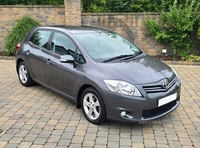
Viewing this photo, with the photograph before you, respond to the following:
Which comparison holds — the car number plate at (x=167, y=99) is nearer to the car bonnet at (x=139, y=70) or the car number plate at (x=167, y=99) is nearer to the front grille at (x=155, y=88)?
the front grille at (x=155, y=88)

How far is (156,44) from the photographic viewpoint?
8.64 metres

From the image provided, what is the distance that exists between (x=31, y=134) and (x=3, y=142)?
41 centimetres

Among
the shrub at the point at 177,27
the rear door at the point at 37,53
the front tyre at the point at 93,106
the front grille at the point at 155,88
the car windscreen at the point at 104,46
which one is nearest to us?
the front grille at the point at 155,88

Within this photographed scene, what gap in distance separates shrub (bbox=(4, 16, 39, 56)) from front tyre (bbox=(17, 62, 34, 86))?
304cm

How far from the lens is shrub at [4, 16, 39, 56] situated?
8438mm

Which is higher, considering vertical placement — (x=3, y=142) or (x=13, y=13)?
(x=13, y=13)

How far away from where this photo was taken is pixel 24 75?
5.67m

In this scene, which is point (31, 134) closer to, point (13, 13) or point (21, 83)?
point (21, 83)

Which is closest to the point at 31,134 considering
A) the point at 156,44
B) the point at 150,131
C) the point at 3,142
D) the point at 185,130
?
the point at 3,142

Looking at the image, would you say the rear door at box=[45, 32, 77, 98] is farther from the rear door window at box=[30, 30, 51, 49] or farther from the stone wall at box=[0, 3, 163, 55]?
the stone wall at box=[0, 3, 163, 55]

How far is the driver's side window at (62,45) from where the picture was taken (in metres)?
4.23

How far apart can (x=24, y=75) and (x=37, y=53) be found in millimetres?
1012

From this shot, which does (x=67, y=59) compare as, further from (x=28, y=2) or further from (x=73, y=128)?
(x=28, y=2)

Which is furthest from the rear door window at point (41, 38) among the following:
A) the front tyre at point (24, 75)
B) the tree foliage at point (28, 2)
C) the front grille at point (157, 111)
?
the tree foliage at point (28, 2)
